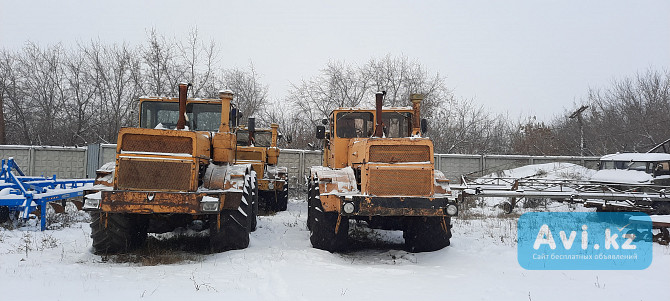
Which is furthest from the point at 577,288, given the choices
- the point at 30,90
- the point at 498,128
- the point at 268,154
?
the point at 498,128

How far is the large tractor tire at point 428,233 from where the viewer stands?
7.11m

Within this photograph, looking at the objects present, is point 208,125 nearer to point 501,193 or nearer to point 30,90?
point 501,193

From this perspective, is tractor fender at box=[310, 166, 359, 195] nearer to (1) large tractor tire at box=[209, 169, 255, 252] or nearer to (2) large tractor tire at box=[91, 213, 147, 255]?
(1) large tractor tire at box=[209, 169, 255, 252]

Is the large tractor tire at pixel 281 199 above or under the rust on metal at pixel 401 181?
under

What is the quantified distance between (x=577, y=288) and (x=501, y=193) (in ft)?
17.1

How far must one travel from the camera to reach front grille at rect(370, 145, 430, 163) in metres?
6.68

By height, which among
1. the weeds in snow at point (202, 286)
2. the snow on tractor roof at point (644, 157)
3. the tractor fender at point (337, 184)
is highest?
the snow on tractor roof at point (644, 157)

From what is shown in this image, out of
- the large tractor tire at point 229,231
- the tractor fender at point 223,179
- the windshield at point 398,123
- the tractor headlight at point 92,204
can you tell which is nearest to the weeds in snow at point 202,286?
the large tractor tire at point 229,231

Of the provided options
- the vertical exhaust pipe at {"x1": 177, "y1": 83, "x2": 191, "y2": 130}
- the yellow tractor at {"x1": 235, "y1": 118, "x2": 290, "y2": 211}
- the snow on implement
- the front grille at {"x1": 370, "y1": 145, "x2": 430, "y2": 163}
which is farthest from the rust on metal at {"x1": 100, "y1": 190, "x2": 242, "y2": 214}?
the yellow tractor at {"x1": 235, "y1": 118, "x2": 290, "y2": 211}

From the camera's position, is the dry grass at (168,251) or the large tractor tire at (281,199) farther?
the large tractor tire at (281,199)

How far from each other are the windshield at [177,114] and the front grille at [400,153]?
11.6 ft

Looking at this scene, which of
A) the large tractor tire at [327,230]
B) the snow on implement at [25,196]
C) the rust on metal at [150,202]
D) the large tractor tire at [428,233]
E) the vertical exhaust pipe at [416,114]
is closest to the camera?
the rust on metal at [150,202]

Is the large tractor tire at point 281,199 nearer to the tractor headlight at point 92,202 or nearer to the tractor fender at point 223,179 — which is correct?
the tractor fender at point 223,179

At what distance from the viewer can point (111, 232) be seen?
637cm
